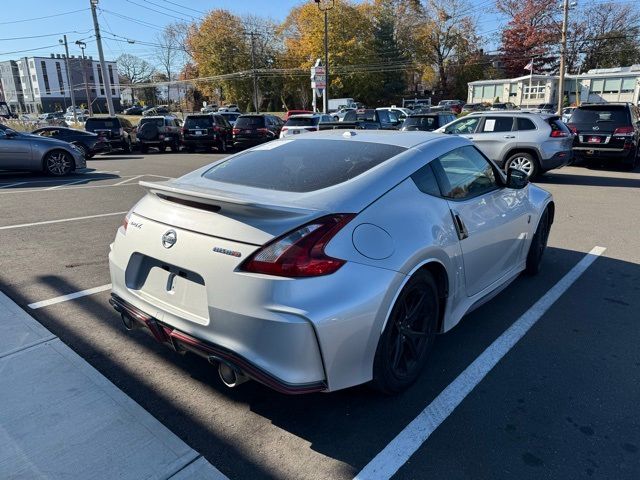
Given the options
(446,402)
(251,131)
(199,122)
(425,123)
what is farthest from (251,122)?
(446,402)

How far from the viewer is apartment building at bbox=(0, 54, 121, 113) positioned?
114 m

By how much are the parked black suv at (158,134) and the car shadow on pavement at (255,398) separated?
1897cm

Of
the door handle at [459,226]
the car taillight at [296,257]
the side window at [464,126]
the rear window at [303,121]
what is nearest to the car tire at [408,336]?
the door handle at [459,226]

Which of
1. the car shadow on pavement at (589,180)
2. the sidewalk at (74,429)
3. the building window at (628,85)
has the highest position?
the building window at (628,85)

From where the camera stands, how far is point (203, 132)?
70.4ft

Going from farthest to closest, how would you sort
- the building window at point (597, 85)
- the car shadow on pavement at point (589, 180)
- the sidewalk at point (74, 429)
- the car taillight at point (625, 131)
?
1. the building window at point (597, 85)
2. the car taillight at point (625, 131)
3. the car shadow on pavement at point (589, 180)
4. the sidewalk at point (74, 429)

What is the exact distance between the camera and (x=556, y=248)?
19.9 ft

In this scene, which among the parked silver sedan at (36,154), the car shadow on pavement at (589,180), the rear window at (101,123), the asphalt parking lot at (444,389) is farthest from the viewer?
the rear window at (101,123)

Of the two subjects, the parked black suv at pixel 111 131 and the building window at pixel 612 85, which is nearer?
the parked black suv at pixel 111 131

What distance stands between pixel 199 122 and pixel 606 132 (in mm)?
16029

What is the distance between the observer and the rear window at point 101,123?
2080 centimetres

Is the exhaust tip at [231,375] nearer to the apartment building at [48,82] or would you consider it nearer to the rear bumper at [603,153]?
the rear bumper at [603,153]

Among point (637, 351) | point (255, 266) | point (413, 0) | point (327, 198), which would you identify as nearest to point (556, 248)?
point (637, 351)

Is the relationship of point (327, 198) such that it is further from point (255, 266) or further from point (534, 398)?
point (534, 398)
